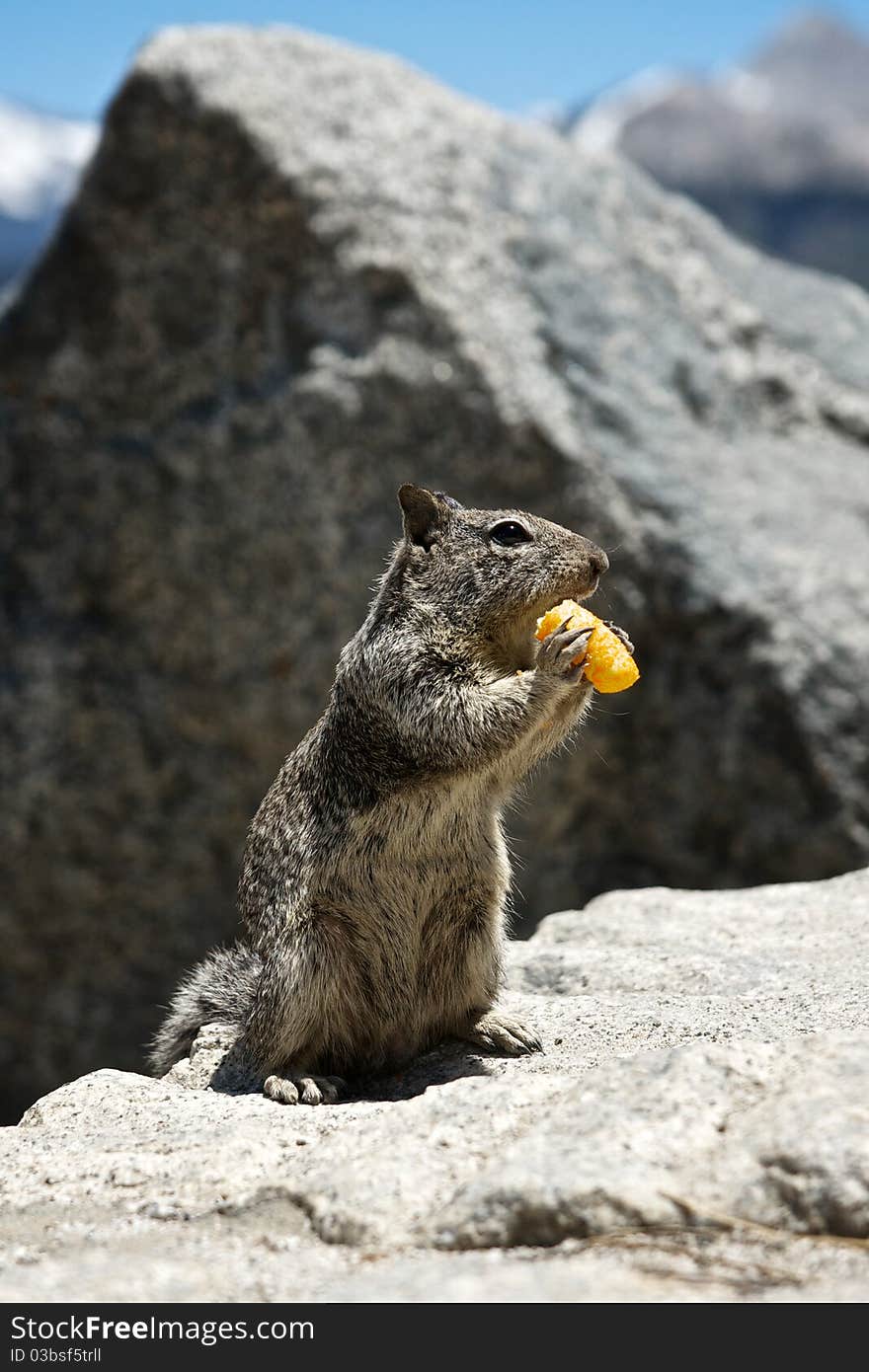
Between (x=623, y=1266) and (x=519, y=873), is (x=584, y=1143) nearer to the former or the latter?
(x=623, y=1266)

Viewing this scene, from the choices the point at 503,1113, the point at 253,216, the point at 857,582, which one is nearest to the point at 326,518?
the point at 253,216

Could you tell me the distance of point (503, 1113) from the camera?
13.2 feet

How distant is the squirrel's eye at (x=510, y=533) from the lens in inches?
220

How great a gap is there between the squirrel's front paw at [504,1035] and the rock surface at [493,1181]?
0.09 m

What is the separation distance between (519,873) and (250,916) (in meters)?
4.70

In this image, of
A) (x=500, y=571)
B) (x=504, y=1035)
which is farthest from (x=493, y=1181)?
(x=500, y=571)

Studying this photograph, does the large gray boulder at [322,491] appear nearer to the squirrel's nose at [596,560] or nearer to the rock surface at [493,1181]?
the squirrel's nose at [596,560]

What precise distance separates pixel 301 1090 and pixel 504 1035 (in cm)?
74

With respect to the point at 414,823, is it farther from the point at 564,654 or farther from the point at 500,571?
the point at 500,571

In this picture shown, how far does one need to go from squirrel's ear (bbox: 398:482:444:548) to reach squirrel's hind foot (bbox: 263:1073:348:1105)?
2.04m

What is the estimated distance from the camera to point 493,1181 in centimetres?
343

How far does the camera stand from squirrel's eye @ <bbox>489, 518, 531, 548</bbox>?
5.59 metres

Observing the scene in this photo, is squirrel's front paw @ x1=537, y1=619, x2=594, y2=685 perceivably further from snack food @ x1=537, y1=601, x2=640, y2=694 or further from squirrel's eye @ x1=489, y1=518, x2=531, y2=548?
squirrel's eye @ x1=489, y1=518, x2=531, y2=548

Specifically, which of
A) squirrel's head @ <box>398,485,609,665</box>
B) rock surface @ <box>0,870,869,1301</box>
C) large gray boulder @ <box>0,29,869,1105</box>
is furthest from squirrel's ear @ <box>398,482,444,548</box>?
large gray boulder @ <box>0,29,869,1105</box>
